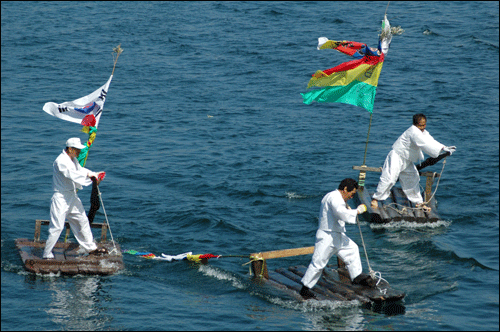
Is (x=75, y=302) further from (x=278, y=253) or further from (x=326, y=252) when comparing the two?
(x=326, y=252)

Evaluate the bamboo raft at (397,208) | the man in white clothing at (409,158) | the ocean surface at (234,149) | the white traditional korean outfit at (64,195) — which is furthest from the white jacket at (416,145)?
the white traditional korean outfit at (64,195)

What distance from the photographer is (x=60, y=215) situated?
10766mm

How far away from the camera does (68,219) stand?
11078 mm

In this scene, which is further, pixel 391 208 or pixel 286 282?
pixel 391 208

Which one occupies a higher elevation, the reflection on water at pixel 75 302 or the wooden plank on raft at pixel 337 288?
the wooden plank on raft at pixel 337 288

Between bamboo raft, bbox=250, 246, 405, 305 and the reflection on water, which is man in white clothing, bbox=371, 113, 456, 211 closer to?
bamboo raft, bbox=250, 246, 405, 305

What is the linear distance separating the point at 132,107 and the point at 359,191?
10782 mm

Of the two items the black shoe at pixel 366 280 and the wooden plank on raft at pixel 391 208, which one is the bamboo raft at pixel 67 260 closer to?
the black shoe at pixel 366 280

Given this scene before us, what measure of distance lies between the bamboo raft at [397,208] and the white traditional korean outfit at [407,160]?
0.78ft

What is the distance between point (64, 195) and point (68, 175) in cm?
47

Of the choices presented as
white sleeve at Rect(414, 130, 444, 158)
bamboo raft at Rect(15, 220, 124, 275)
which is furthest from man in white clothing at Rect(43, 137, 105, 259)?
white sleeve at Rect(414, 130, 444, 158)

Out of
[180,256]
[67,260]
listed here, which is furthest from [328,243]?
[67,260]

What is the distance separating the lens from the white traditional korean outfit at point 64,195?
10.6 m

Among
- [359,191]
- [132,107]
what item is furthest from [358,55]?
[132,107]
